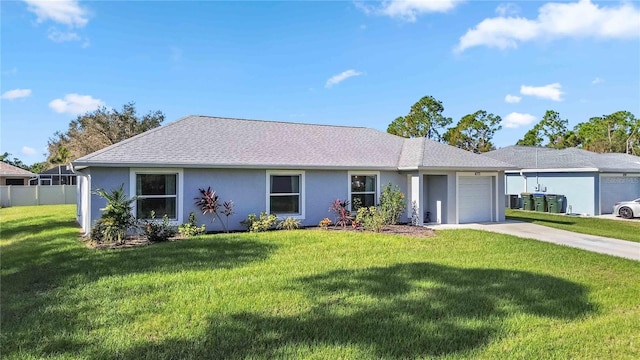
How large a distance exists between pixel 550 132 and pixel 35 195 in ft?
197

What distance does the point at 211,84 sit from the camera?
2209cm

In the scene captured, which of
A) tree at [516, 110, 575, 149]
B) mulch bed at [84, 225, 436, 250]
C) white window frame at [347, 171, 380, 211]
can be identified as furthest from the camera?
tree at [516, 110, 575, 149]

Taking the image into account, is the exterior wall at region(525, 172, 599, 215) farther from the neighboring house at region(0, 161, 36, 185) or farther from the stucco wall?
the neighboring house at region(0, 161, 36, 185)

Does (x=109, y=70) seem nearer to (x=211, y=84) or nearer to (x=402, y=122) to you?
(x=211, y=84)

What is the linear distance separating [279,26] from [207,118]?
5039mm

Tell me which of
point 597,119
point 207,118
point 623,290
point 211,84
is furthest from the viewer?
point 597,119

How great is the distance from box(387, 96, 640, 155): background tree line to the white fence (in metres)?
34.4

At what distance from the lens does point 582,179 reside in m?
22.1

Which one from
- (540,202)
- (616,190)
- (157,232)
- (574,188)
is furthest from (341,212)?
(616,190)

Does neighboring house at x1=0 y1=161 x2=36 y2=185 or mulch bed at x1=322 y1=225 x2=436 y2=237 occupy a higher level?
neighboring house at x1=0 y1=161 x2=36 y2=185

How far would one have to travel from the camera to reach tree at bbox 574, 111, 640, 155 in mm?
49594

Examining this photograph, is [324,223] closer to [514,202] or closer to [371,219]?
[371,219]

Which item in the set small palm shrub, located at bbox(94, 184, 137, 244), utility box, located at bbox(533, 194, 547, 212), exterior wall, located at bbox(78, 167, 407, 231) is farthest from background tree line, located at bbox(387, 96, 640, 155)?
small palm shrub, located at bbox(94, 184, 137, 244)

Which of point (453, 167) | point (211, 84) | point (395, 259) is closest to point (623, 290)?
point (395, 259)
